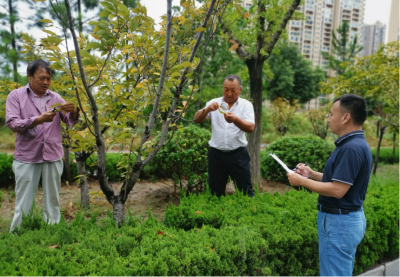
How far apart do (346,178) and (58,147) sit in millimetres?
2682

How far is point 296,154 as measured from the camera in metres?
6.25

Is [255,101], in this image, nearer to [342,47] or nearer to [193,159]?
[193,159]

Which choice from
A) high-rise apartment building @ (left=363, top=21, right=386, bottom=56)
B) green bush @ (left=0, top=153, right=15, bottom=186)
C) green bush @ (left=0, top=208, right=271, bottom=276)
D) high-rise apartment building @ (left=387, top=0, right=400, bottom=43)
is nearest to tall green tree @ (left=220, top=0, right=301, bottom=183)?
green bush @ (left=0, top=208, right=271, bottom=276)

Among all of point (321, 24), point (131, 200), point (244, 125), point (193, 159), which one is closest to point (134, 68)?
point (244, 125)

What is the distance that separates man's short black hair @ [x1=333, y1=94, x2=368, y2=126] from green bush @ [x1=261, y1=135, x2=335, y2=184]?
4.11m

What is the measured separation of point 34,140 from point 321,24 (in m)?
84.1

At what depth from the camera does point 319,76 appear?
32.3 m

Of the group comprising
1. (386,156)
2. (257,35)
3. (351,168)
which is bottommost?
(386,156)

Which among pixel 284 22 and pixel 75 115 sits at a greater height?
pixel 284 22

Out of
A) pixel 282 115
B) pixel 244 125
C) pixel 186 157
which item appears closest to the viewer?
pixel 244 125

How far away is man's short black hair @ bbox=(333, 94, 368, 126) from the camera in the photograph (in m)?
1.96

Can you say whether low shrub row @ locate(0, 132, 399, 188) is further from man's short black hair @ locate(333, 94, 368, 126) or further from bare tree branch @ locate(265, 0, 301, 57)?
man's short black hair @ locate(333, 94, 368, 126)

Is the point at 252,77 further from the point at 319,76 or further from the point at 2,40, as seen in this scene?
the point at 319,76

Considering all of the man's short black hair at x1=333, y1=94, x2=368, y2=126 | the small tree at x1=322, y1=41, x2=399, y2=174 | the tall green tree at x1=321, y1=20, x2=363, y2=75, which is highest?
the tall green tree at x1=321, y1=20, x2=363, y2=75
